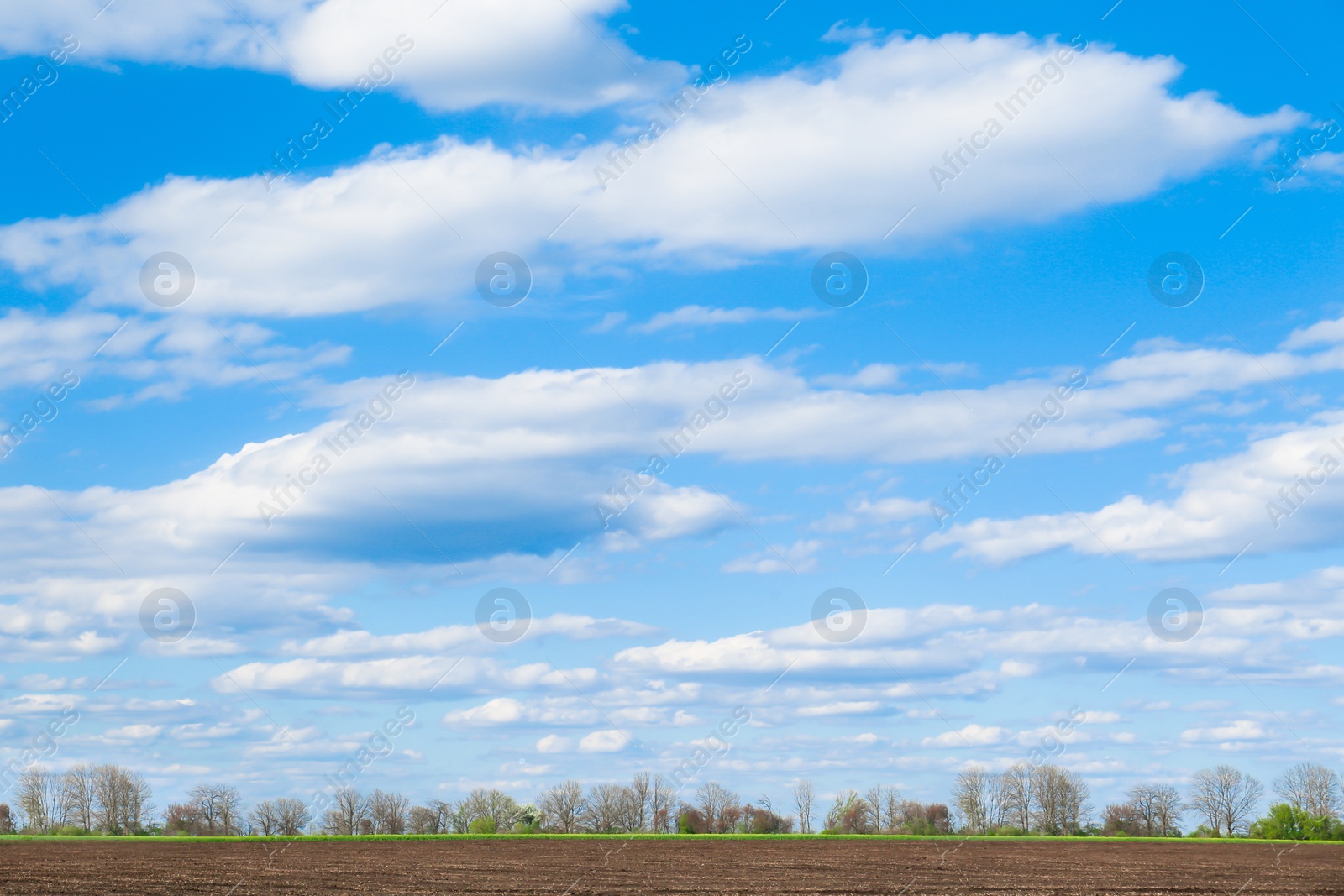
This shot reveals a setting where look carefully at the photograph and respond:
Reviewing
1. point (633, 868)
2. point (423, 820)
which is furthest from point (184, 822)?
point (633, 868)

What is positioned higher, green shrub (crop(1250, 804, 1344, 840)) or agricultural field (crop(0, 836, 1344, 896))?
agricultural field (crop(0, 836, 1344, 896))

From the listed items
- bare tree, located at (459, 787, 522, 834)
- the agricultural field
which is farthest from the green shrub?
bare tree, located at (459, 787, 522, 834)

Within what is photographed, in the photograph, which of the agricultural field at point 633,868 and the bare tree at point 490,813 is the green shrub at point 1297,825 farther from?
the bare tree at point 490,813

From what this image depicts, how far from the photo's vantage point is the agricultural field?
1430 inches

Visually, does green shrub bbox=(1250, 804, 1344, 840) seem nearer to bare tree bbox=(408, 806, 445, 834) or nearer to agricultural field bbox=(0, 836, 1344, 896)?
agricultural field bbox=(0, 836, 1344, 896)

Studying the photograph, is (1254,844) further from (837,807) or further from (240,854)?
(240,854)

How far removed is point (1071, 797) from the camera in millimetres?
123062

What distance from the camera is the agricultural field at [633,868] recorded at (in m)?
36.3

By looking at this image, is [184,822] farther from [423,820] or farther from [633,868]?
[633,868]

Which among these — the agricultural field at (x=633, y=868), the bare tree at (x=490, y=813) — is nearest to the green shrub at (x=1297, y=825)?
the agricultural field at (x=633, y=868)

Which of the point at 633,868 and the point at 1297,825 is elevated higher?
the point at 633,868

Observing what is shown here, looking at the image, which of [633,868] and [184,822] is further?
[184,822]

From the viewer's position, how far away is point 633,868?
46562 mm

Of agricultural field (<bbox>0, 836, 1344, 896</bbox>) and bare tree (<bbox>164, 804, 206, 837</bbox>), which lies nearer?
agricultural field (<bbox>0, 836, 1344, 896</bbox>)
